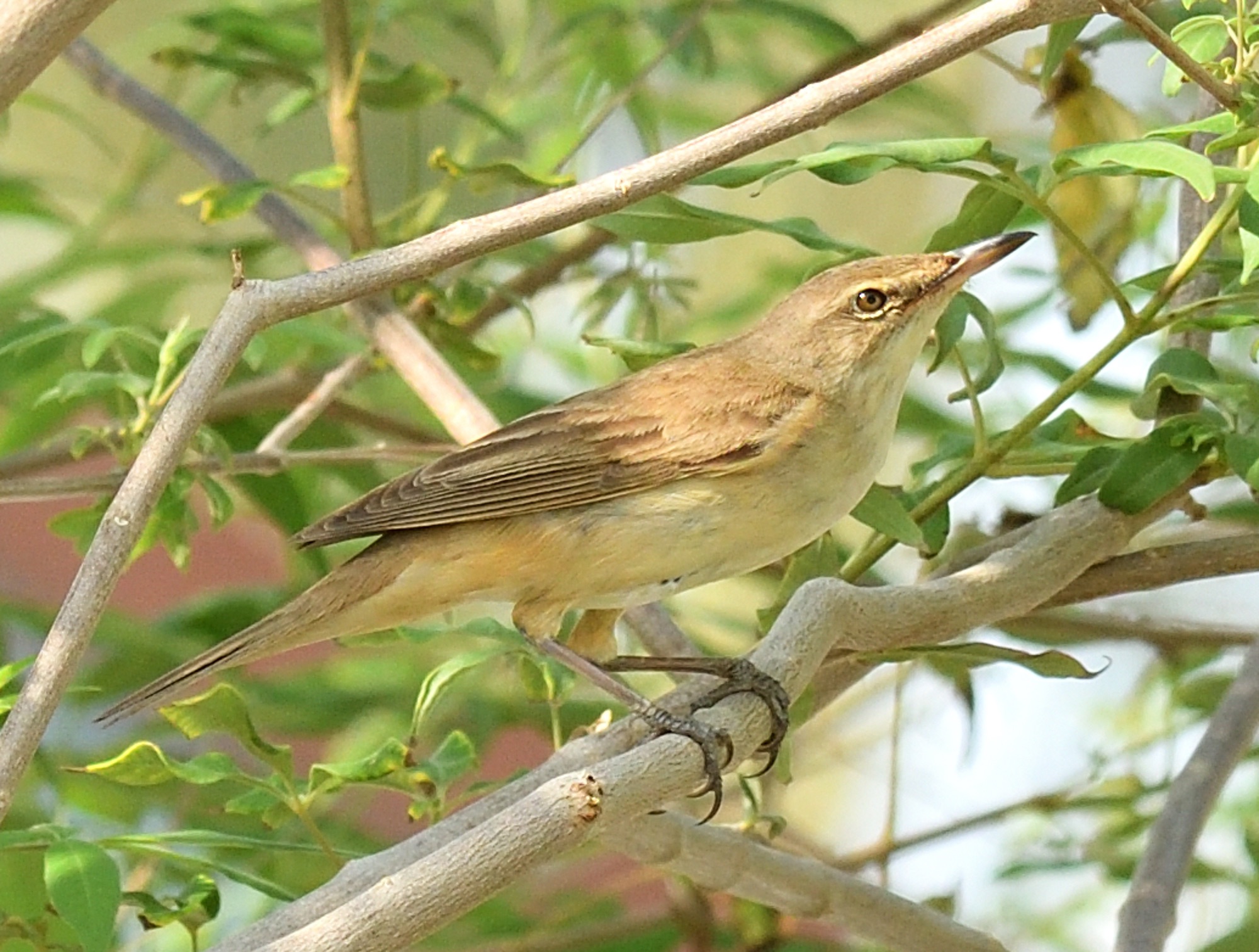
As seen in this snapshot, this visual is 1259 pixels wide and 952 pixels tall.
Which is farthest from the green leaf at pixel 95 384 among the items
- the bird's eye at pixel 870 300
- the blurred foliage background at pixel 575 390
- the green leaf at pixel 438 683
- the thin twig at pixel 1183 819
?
the thin twig at pixel 1183 819

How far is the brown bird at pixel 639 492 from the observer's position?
2.75 m

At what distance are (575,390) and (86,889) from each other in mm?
2671

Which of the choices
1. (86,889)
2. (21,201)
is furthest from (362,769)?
(21,201)

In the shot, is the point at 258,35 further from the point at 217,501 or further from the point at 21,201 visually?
the point at 217,501

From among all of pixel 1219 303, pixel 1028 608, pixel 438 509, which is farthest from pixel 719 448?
pixel 1219 303

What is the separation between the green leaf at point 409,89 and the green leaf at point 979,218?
100 centimetres

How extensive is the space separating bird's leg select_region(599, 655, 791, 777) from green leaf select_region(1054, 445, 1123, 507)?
0.50 metres

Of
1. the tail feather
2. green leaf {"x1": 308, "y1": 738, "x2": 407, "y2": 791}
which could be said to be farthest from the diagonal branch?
the tail feather

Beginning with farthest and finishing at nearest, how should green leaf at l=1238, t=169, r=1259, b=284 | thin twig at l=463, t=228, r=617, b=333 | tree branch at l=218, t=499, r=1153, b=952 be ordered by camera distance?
thin twig at l=463, t=228, r=617, b=333
green leaf at l=1238, t=169, r=1259, b=284
tree branch at l=218, t=499, r=1153, b=952

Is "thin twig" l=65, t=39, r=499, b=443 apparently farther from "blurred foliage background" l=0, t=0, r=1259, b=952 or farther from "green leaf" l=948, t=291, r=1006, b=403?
"green leaf" l=948, t=291, r=1006, b=403

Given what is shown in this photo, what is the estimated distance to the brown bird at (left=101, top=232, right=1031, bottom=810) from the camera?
9.02ft

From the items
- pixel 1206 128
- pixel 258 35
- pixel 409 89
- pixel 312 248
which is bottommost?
pixel 1206 128

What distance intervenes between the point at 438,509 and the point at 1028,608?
3.12 feet

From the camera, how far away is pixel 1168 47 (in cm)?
190
